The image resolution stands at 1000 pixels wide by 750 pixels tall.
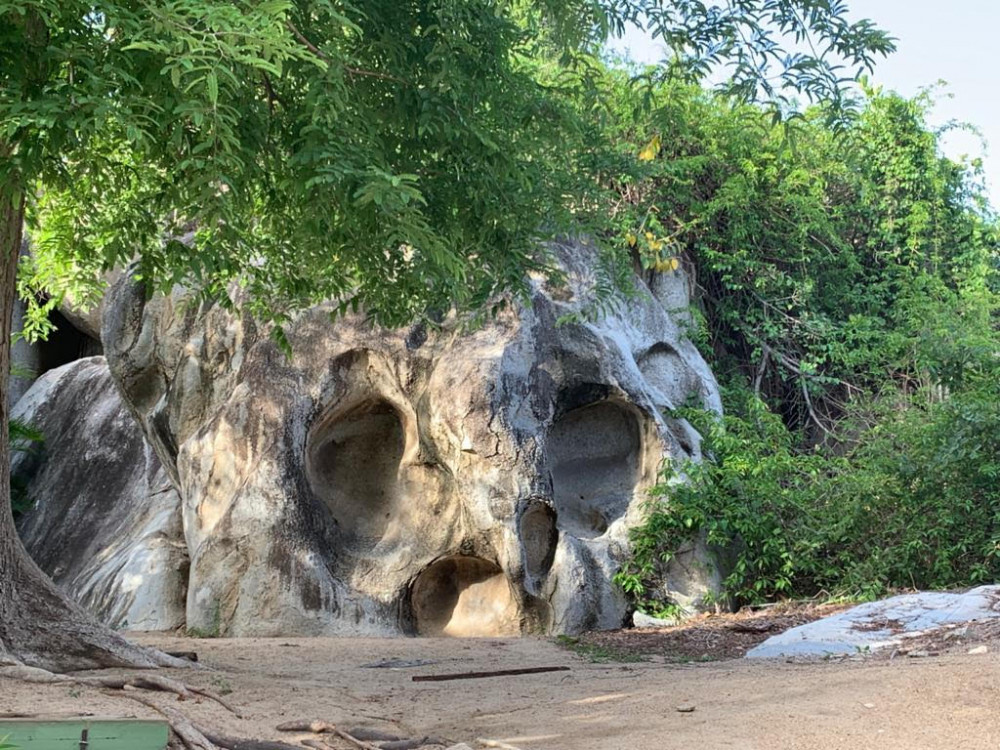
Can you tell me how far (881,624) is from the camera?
31.0 ft

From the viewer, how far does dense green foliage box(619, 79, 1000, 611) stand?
1230 cm

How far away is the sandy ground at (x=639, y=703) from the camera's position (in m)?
5.11

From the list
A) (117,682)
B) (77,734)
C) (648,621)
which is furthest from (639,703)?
(648,621)

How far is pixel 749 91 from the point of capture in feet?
23.2

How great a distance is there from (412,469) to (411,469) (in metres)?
0.01

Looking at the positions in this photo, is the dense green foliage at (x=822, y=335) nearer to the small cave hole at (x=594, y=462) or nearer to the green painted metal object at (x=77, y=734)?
the small cave hole at (x=594, y=462)

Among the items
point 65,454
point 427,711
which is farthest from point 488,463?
point 65,454

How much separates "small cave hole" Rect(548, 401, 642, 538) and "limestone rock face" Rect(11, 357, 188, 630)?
4362mm

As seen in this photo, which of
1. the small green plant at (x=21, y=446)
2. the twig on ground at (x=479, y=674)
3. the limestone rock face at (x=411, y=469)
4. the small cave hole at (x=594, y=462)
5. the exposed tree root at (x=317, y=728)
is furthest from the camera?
the small green plant at (x=21, y=446)

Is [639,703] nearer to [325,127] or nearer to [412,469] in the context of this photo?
[325,127]

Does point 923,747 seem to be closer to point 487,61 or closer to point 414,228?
point 414,228

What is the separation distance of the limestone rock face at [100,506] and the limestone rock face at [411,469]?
113 centimetres

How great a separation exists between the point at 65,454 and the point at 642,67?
10.3 metres

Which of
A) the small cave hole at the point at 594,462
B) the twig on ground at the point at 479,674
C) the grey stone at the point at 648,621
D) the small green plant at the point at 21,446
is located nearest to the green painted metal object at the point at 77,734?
the twig on ground at the point at 479,674
